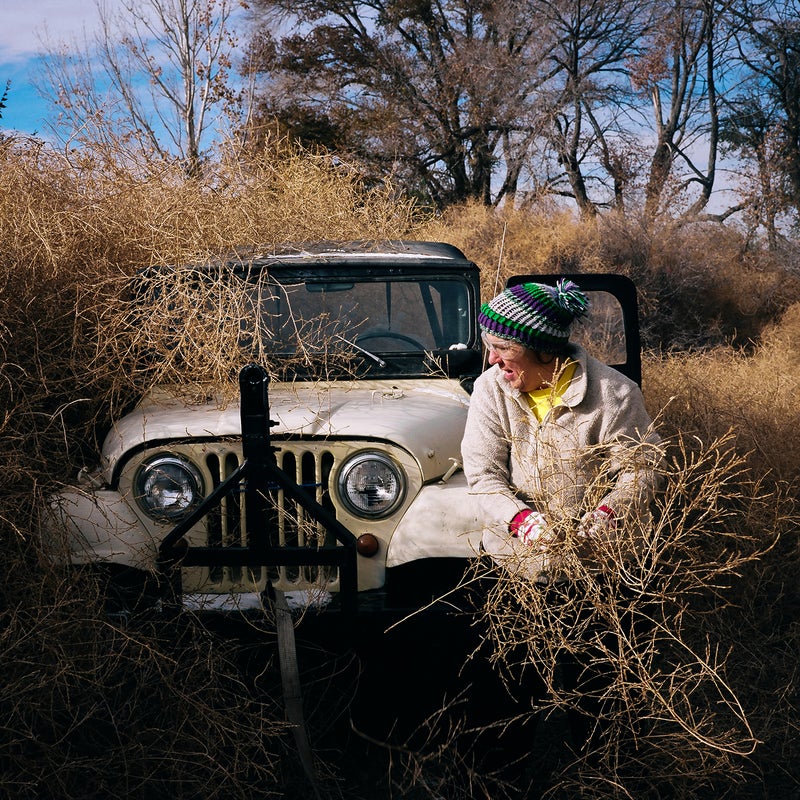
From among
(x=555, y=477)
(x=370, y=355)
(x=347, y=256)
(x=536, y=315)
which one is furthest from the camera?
(x=347, y=256)

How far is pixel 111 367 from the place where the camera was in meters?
3.54

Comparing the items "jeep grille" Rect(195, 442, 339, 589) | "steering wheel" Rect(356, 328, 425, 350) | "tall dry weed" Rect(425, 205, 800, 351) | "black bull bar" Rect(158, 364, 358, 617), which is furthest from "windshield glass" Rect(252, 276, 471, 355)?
"tall dry weed" Rect(425, 205, 800, 351)

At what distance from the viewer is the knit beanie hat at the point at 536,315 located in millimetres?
2836

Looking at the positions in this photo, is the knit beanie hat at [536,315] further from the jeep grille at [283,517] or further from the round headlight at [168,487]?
the round headlight at [168,487]

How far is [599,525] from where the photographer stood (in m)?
2.46

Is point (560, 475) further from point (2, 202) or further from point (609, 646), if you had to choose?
point (2, 202)

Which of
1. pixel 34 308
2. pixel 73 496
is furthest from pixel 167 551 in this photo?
pixel 34 308

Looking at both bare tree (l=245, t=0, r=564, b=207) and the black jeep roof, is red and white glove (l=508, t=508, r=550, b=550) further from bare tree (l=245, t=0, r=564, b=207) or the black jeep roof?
bare tree (l=245, t=0, r=564, b=207)

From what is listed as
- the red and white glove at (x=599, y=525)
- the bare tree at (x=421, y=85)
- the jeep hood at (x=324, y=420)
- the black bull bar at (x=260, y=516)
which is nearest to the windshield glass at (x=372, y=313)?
the jeep hood at (x=324, y=420)

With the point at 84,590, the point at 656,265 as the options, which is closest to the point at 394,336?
the point at 84,590

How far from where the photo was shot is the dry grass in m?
2.65

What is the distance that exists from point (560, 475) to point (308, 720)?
121 cm

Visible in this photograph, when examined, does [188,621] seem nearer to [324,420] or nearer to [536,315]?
[324,420]

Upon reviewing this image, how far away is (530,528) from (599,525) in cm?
22
